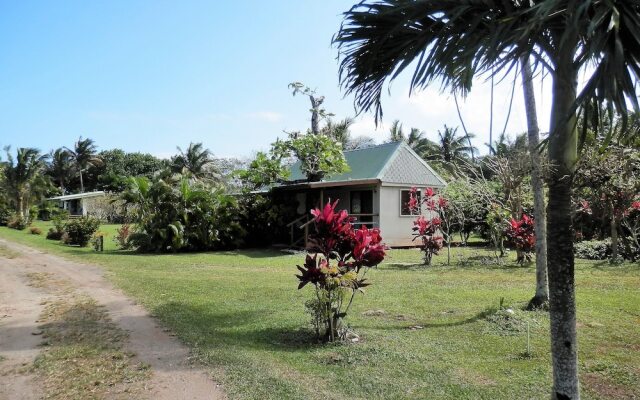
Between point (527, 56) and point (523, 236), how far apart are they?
1145cm

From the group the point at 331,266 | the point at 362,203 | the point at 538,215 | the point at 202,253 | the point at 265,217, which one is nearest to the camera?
the point at 331,266

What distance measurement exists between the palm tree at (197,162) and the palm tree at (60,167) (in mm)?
17426

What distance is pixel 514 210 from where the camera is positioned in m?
13.1

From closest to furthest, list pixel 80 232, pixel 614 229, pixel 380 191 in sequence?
pixel 614 229
pixel 380 191
pixel 80 232

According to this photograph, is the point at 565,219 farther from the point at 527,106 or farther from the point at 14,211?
the point at 14,211

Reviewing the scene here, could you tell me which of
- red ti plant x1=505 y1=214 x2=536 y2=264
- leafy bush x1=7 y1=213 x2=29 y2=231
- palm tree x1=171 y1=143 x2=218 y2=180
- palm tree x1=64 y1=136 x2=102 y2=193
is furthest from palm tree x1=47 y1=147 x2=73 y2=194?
red ti plant x1=505 y1=214 x2=536 y2=264

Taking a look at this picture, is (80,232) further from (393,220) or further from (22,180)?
(22,180)

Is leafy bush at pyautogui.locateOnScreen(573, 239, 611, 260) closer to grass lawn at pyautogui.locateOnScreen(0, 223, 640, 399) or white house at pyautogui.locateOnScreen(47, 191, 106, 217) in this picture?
grass lawn at pyautogui.locateOnScreen(0, 223, 640, 399)

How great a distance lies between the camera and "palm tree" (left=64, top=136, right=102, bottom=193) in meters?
61.0

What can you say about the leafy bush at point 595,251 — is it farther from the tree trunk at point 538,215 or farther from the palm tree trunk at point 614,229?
the tree trunk at point 538,215

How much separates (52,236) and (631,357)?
2542cm

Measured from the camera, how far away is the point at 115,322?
7.05m

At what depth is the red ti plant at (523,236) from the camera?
13.2 meters

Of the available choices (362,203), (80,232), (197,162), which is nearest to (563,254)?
(362,203)
